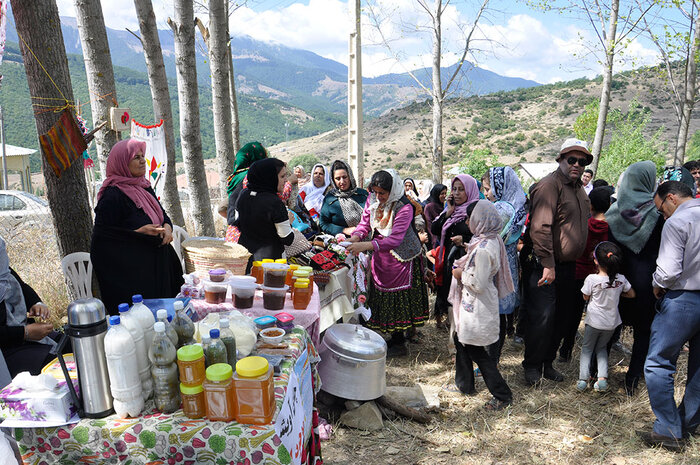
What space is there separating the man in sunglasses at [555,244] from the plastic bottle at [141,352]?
2996mm

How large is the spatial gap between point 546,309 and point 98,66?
15.8 ft

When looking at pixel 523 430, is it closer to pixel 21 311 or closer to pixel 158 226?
pixel 158 226

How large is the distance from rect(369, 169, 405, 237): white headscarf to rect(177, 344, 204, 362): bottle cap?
2796 mm

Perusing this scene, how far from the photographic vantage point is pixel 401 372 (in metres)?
4.22

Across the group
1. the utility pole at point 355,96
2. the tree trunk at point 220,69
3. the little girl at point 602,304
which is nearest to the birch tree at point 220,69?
the tree trunk at point 220,69

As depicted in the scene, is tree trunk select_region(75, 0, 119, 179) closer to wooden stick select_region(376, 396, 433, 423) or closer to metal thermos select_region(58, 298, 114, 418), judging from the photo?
metal thermos select_region(58, 298, 114, 418)

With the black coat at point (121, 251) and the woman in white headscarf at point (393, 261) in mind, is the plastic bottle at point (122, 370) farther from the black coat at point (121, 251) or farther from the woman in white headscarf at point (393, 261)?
the woman in white headscarf at point (393, 261)

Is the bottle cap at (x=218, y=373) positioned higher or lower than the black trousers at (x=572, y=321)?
higher

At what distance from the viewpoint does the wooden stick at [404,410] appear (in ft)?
11.2

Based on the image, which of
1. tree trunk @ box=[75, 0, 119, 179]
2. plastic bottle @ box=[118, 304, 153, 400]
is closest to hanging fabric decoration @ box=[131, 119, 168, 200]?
tree trunk @ box=[75, 0, 119, 179]

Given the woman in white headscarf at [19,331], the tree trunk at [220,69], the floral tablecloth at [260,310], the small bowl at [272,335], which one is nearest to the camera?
the small bowl at [272,335]

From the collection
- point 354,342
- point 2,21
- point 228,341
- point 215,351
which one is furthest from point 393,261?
point 2,21

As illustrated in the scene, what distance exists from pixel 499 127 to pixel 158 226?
4970 cm

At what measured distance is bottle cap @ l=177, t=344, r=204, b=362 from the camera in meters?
1.60
